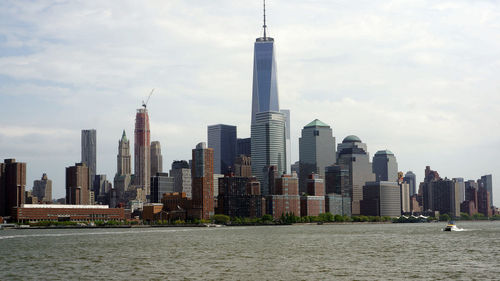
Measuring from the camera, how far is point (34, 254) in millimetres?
132500

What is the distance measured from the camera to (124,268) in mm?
97562

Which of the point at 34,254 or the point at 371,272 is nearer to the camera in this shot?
the point at 371,272

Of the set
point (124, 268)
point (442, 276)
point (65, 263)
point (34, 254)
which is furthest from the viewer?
point (34, 254)

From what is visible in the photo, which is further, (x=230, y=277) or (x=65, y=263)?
(x=65, y=263)

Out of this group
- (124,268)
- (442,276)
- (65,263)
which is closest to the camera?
(442,276)

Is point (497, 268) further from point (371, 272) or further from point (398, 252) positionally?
point (398, 252)

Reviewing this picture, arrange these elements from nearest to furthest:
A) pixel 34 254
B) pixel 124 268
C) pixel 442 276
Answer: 1. pixel 442 276
2. pixel 124 268
3. pixel 34 254

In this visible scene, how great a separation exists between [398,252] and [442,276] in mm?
40698

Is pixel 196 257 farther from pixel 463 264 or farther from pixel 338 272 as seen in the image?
pixel 463 264

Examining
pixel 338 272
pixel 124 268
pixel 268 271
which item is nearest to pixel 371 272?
pixel 338 272

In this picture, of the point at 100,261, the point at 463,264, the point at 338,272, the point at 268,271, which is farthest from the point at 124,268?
the point at 463,264

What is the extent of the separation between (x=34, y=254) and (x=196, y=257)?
36.8 metres

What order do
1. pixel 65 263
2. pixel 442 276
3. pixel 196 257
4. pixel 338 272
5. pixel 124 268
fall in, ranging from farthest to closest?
pixel 196 257, pixel 65 263, pixel 124 268, pixel 338 272, pixel 442 276

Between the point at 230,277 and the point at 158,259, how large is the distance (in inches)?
1235
